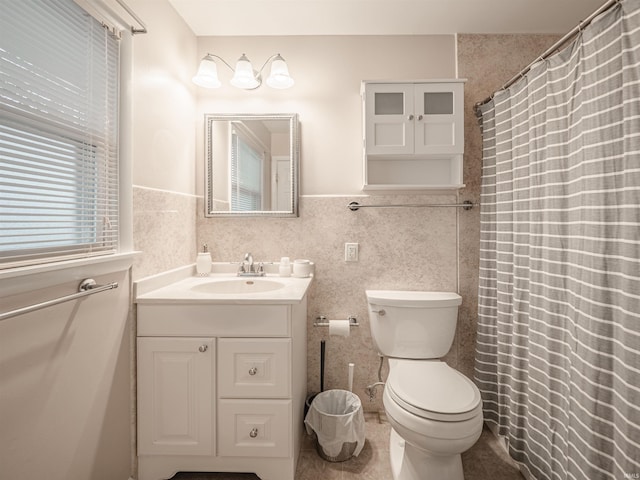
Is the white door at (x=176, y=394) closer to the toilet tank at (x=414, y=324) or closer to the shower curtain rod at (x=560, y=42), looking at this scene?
the toilet tank at (x=414, y=324)

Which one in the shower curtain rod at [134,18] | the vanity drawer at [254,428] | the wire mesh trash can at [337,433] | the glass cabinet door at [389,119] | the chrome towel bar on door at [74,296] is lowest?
the wire mesh trash can at [337,433]

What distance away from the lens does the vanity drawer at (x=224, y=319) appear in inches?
54.8

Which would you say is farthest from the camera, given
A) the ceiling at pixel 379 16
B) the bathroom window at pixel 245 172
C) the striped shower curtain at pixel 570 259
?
the bathroom window at pixel 245 172

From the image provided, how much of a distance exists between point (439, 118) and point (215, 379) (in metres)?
1.71

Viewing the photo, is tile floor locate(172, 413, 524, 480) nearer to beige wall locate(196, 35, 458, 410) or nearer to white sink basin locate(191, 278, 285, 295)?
beige wall locate(196, 35, 458, 410)

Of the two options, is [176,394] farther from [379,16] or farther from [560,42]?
[379,16]

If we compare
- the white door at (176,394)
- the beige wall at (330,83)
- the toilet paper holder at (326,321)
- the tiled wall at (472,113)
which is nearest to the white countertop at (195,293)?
the white door at (176,394)

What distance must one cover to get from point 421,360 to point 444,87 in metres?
1.49

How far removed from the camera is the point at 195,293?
4.91 ft

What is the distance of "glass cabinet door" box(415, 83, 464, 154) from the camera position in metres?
1.82

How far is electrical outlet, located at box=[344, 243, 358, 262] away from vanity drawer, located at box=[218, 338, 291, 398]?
0.75 metres

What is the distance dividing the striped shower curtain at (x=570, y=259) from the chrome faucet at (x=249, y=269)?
1278 mm

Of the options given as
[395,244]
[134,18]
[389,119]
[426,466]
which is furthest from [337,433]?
[134,18]

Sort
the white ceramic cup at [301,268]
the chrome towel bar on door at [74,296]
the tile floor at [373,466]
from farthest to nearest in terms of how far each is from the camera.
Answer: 1. the white ceramic cup at [301,268]
2. the tile floor at [373,466]
3. the chrome towel bar on door at [74,296]
